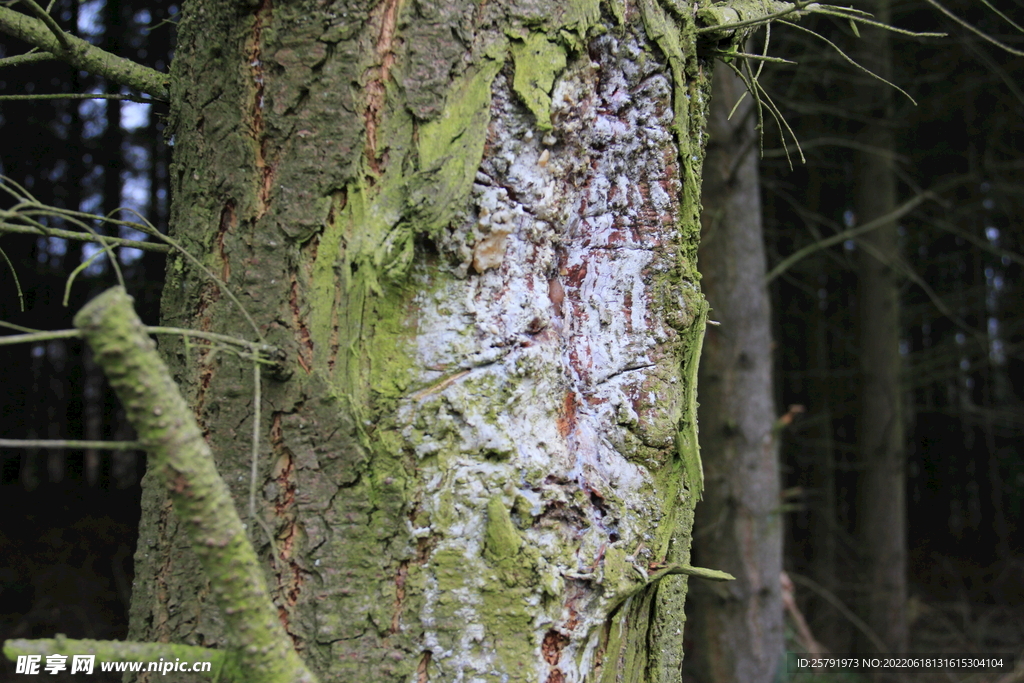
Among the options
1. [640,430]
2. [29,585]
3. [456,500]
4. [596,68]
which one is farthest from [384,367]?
[29,585]

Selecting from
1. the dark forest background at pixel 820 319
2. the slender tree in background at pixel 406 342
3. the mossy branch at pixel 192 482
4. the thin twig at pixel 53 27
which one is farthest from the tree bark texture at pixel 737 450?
the mossy branch at pixel 192 482

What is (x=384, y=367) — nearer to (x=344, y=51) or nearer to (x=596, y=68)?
(x=344, y=51)

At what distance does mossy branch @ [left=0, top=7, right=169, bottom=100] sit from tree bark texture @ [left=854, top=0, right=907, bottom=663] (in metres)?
5.93

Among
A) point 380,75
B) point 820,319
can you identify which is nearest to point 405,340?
point 380,75

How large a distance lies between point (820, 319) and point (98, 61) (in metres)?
8.70

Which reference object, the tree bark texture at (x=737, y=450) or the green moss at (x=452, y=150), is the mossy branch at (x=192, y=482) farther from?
the tree bark texture at (x=737, y=450)

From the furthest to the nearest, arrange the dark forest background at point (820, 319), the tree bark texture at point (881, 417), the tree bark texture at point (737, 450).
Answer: the tree bark texture at point (881, 417), the dark forest background at point (820, 319), the tree bark texture at point (737, 450)

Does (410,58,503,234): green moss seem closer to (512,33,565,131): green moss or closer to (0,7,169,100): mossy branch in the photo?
(512,33,565,131): green moss

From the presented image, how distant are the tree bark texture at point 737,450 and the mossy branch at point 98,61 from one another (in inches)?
115

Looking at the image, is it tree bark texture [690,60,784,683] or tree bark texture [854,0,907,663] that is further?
tree bark texture [854,0,907,663]

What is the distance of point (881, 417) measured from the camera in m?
5.84

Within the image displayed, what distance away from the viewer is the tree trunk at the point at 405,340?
97 cm

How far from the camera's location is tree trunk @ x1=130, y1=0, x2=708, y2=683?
3.18 feet

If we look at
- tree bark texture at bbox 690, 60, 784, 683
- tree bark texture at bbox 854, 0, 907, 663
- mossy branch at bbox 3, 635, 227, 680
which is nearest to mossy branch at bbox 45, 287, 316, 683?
mossy branch at bbox 3, 635, 227, 680
